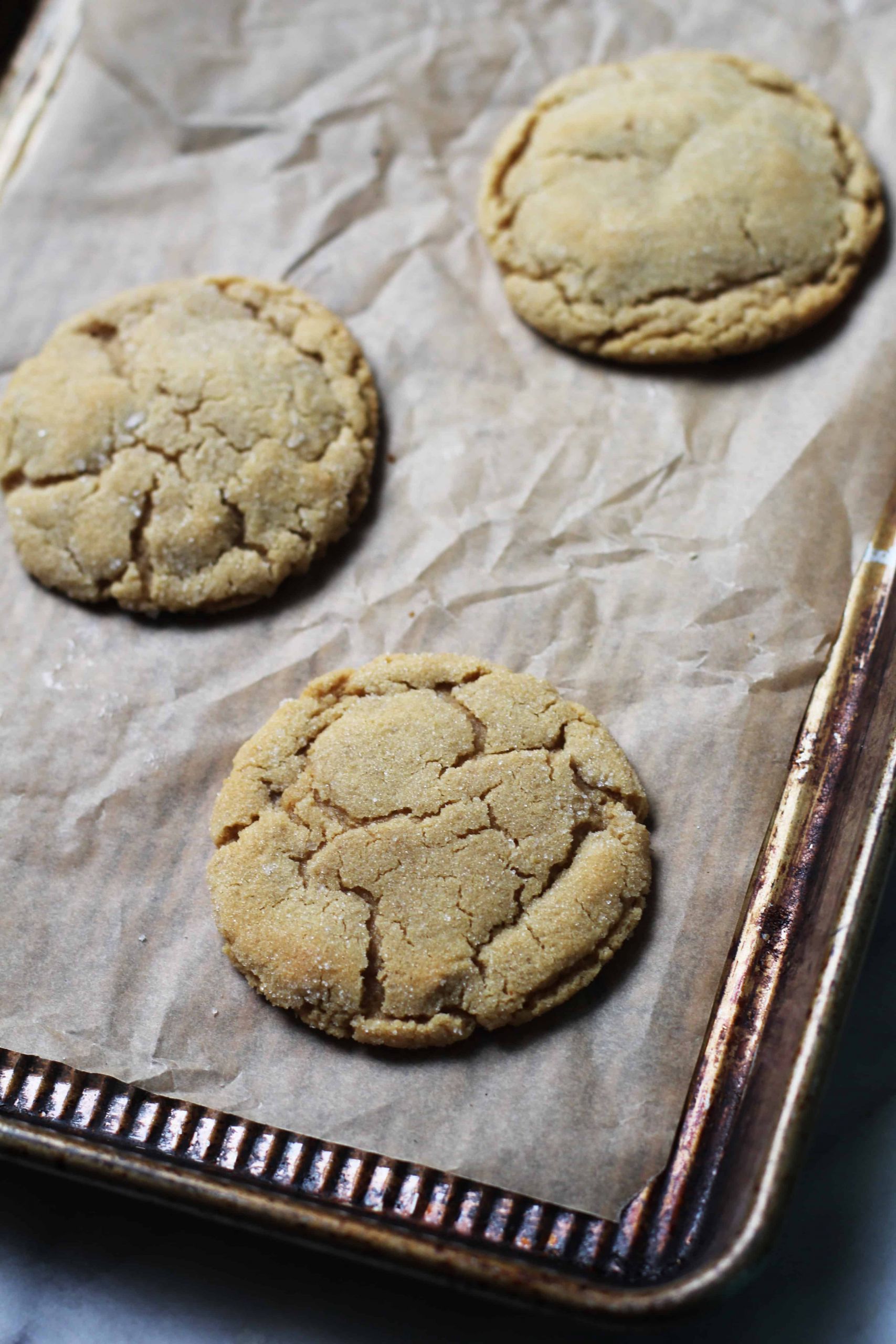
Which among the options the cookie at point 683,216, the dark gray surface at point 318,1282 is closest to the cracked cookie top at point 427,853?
the dark gray surface at point 318,1282

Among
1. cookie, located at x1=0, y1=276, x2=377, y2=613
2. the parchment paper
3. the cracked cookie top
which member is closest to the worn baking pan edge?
the parchment paper

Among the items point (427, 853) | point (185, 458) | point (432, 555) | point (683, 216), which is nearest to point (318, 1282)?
point (427, 853)

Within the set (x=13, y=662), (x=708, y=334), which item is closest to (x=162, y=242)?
(x=13, y=662)

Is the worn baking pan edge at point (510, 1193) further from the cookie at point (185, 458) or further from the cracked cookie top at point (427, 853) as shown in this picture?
the cookie at point (185, 458)

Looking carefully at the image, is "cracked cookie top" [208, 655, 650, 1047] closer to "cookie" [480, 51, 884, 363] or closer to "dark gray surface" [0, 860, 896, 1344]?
"dark gray surface" [0, 860, 896, 1344]

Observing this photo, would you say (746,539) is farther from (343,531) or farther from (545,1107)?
(545,1107)

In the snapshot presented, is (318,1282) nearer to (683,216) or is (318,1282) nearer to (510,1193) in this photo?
(510,1193)

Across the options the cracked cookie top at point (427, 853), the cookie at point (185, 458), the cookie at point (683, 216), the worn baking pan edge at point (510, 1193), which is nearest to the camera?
the worn baking pan edge at point (510, 1193)
